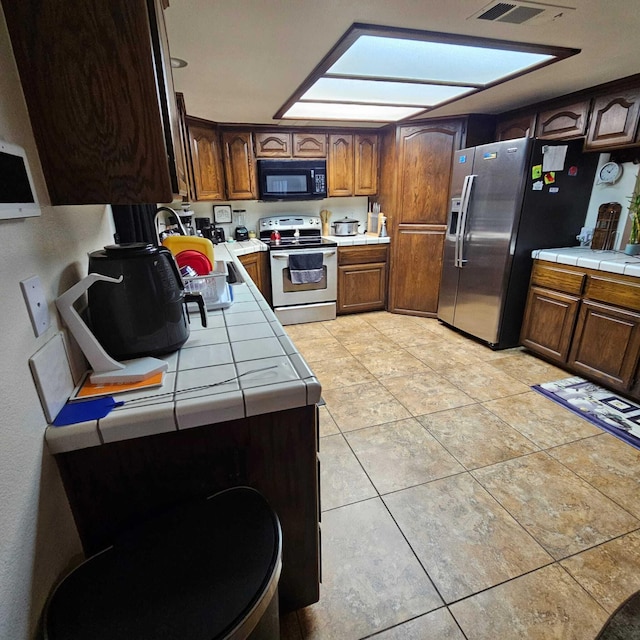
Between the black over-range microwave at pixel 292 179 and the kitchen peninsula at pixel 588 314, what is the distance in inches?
90.4

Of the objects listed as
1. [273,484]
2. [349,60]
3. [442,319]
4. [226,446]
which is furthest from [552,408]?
[349,60]

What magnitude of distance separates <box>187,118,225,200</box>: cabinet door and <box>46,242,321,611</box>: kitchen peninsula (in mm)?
2821

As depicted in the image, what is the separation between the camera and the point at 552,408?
2383 mm

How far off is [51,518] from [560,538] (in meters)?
1.80

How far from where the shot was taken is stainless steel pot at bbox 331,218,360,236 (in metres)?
4.31

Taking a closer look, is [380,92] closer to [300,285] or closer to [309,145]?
[309,145]

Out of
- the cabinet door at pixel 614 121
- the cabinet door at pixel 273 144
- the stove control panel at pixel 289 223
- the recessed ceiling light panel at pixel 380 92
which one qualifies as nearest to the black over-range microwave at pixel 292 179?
the cabinet door at pixel 273 144

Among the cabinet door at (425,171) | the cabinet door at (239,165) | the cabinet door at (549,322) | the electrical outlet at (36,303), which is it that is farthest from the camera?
the cabinet door at (239,165)

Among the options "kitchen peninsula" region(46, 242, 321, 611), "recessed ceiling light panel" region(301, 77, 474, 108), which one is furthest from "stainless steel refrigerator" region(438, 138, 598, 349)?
"kitchen peninsula" region(46, 242, 321, 611)

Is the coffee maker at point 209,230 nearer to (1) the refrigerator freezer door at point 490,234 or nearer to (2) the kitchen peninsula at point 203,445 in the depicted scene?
(1) the refrigerator freezer door at point 490,234

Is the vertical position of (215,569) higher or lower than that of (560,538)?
higher

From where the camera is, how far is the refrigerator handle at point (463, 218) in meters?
3.15

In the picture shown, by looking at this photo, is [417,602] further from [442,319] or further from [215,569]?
[442,319]

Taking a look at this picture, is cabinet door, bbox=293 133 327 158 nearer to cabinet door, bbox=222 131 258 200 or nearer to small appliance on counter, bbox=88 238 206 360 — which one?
cabinet door, bbox=222 131 258 200
